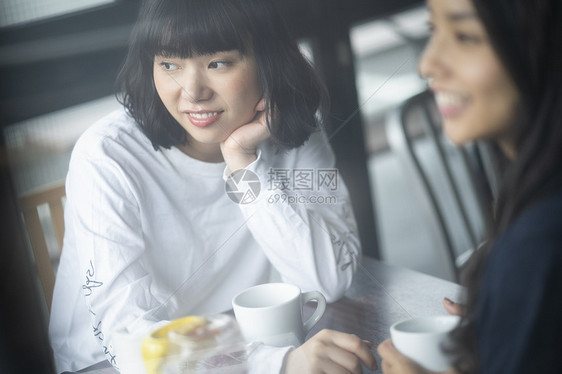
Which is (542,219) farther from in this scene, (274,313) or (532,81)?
(274,313)

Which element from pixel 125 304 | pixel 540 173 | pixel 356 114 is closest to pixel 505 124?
pixel 540 173

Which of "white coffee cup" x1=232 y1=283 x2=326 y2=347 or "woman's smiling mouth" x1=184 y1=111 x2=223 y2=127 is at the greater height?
"woman's smiling mouth" x1=184 y1=111 x2=223 y2=127

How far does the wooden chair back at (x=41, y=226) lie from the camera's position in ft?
1.42

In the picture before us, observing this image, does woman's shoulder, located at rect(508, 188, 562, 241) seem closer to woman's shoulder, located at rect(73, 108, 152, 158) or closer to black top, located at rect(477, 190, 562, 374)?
black top, located at rect(477, 190, 562, 374)

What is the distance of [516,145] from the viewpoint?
0.32 metres

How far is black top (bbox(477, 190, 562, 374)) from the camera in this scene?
0.93 ft

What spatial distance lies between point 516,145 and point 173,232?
25 centimetres

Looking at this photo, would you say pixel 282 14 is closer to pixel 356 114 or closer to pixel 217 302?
pixel 356 114

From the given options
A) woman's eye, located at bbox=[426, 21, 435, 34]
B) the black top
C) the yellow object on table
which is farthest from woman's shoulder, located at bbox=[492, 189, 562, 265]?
the yellow object on table

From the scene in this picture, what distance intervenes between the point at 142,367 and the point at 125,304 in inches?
1.9

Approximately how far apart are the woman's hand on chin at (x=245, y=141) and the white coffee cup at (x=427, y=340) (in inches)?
6.3

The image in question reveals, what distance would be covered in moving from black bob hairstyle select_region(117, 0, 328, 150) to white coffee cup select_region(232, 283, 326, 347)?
4.3 inches

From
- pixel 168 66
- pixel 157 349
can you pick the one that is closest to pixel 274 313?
pixel 157 349

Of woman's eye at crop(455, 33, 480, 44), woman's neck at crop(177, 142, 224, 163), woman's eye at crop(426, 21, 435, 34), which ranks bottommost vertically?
woman's neck at crop(177, 142, 224, 163)
